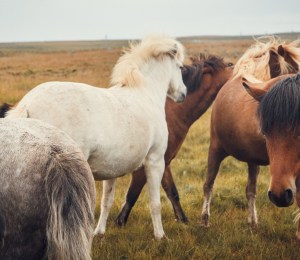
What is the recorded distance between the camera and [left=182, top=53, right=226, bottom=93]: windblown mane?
667 centimetres

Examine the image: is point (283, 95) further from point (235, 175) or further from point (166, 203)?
point (235, 175)

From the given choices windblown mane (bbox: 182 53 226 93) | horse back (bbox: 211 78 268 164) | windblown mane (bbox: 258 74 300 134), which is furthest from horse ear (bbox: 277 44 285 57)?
windblown mane (bbox: 258 74 300 134)

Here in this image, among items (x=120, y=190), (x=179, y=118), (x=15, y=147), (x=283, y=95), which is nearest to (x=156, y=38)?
(x=179, y=118)

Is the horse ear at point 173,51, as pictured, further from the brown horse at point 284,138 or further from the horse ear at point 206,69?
the brown horse at point 284,138

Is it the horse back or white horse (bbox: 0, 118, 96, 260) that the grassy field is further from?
white horse (bbox: 0, 118, 96, 260)

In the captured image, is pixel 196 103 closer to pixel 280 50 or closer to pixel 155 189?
pixel 280 50

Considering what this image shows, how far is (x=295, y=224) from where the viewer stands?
18.2 feet

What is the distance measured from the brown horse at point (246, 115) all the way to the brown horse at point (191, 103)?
472mm

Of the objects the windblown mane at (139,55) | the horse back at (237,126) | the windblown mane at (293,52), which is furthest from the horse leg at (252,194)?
the windblown mane at (139,55)

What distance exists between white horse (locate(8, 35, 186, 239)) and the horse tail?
115cm

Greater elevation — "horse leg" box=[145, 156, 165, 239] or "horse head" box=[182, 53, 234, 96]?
"horse head" box=[182, 53, 234, 96]

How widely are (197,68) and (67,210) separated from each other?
4.75 meters

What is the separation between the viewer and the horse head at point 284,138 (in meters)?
3.46

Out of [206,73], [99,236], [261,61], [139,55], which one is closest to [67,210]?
[99,236]
